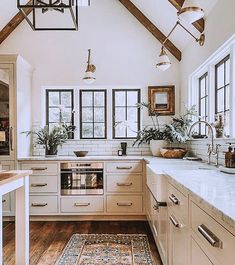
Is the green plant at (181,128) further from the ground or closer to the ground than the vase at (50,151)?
further from the ground

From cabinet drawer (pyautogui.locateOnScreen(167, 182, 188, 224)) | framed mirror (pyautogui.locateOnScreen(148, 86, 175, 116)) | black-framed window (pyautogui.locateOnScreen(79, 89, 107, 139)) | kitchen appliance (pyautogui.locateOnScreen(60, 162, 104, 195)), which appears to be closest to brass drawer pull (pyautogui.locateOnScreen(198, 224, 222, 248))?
cabinet drawer (pyautogui.locateOnScreen(167, 182, 188, 224))

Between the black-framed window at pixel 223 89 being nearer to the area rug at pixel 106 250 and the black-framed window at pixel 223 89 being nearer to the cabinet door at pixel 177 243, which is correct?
the cabinet door at pixel 177 243

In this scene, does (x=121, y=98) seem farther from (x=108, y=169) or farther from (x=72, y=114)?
(x=108, y=169)

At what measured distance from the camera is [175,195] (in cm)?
203

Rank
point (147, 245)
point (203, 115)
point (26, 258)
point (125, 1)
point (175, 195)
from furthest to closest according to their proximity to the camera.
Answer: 1. point (125, 1)
2. point (203, 115)
3. point (147, 245)
4. point (26, 258)
5. point (175, 195)

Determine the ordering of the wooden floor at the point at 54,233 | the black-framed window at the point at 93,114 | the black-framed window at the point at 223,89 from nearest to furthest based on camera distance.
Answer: the wooden floor at the point at 54,233 < the black-framed window at the point at 223,89 < the black-framed window at the point at 93,114

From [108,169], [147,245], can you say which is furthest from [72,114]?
[147,245]

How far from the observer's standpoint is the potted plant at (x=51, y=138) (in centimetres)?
439

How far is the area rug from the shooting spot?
2.76m

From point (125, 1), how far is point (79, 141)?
2.30m

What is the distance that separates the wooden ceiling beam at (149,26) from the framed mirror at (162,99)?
1.87 ft

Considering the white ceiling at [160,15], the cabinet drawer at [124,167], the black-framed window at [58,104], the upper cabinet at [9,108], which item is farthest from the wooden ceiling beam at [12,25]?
the cabinet drawer at [124,167]

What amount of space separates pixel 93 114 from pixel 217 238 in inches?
153

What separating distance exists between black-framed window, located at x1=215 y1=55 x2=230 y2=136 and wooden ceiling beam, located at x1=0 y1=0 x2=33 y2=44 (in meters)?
3.05
